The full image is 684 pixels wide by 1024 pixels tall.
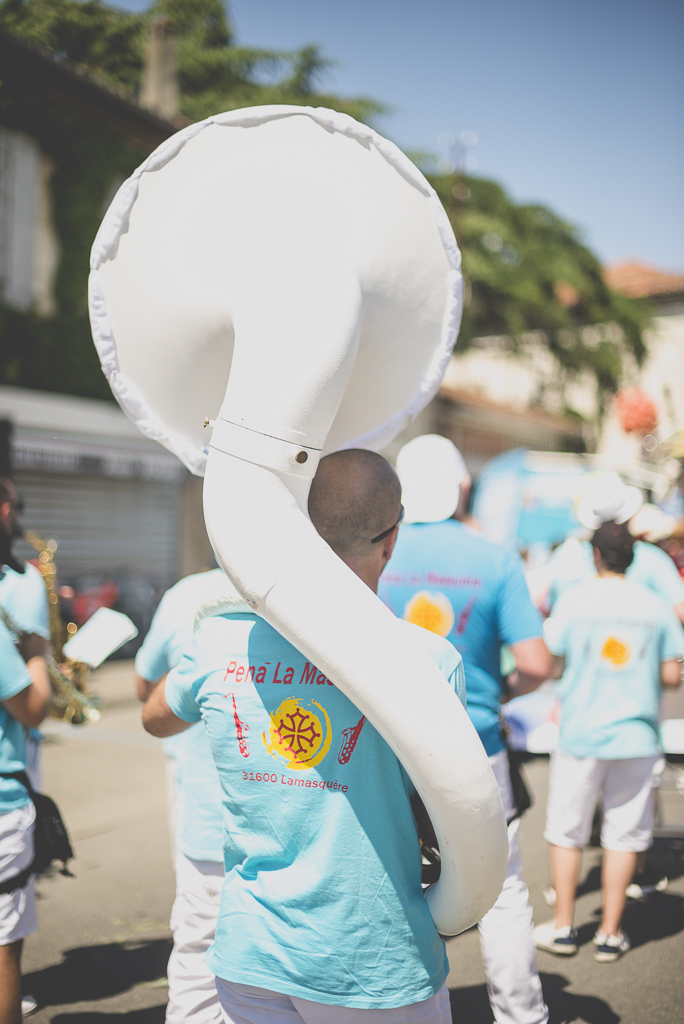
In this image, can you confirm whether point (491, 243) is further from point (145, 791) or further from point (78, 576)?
point (145, 791)

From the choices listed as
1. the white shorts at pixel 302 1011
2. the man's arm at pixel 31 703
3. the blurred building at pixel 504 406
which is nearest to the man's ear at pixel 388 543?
the white shorts at pixel 302 1011

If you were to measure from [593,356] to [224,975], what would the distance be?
81.8 feet

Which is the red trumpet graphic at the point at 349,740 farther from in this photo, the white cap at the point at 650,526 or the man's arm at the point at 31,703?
the white cap at the point at 650,526

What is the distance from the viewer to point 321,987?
1.55m

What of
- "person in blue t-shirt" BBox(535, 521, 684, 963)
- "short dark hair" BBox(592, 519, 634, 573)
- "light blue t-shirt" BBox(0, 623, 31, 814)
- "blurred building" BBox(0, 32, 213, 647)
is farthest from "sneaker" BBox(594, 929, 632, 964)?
"blurred building" BBox(0, 32, 213, 647)

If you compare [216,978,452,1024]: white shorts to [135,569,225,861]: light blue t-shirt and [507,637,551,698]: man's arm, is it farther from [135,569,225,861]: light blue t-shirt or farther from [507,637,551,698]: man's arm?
[507,637,551,698]: man's arm

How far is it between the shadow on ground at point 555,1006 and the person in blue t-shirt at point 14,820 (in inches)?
64.0

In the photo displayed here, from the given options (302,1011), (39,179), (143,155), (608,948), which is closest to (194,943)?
(302,1011)

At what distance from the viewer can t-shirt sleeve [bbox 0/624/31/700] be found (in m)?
2.40

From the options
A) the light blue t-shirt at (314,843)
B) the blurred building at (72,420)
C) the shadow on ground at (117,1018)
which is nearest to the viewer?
the light blue t-shirt at (314,843)

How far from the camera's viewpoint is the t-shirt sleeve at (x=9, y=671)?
2.40 meters

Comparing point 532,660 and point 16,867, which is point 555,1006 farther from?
point 16,867

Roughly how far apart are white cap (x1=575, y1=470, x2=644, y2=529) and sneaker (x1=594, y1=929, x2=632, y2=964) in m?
1.85

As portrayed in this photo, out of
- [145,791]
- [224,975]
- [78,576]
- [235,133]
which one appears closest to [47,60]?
[235,133]
